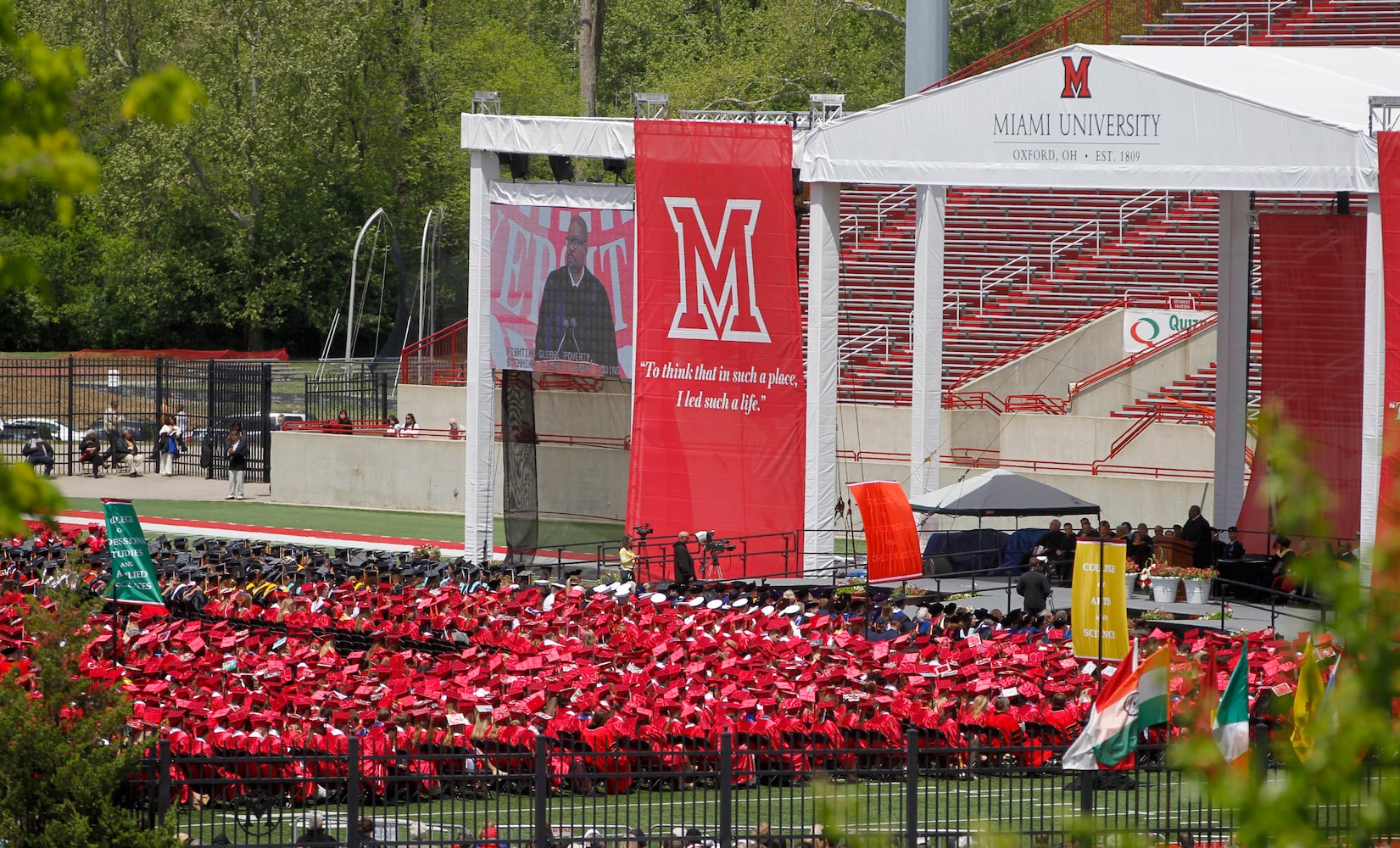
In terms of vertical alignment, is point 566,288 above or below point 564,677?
above

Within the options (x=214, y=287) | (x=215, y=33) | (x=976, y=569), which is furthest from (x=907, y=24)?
(x=214, y=287)

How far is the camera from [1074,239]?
40.8m

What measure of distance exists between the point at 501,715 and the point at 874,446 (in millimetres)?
20792

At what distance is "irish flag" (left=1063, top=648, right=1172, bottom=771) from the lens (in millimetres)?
11883

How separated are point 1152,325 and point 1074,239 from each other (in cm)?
496

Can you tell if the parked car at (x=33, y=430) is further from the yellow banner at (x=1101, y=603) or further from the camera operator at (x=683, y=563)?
the yellow banner at (x=1101, y=603)

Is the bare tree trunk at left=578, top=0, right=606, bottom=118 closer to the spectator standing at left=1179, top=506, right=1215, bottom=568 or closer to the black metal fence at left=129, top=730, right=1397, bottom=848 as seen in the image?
the spectator standing at left=1179, top=506, right=1215, bottom=568

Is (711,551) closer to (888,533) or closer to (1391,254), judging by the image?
(888,533)

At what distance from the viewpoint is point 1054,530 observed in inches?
984

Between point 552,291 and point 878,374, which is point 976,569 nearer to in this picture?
point 552,291

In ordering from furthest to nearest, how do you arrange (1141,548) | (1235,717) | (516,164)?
(516,164) < (1141,548) < (1235,717)

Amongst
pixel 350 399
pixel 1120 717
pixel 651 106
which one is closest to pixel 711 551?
pixel 651 106

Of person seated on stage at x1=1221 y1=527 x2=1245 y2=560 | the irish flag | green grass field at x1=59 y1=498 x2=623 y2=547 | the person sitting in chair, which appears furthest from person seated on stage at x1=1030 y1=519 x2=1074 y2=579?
the person sitting in chair

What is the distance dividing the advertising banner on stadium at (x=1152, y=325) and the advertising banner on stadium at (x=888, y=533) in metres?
15.0
